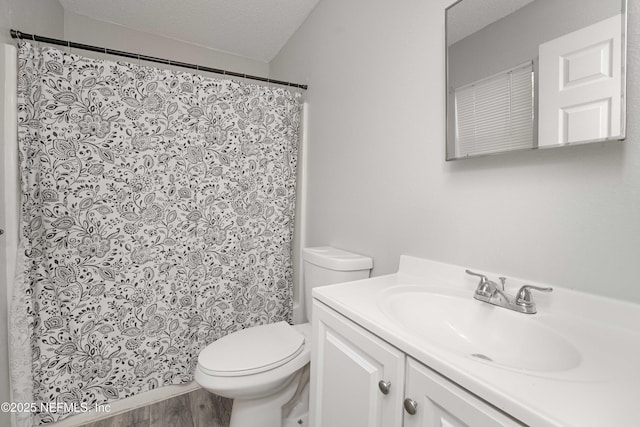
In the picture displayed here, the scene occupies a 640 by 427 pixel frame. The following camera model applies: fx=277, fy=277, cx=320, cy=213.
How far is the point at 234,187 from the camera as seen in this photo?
1726 millimetres

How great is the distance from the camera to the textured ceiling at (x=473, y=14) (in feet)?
2.77

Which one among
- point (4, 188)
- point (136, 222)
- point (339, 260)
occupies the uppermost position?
point (4, 188)

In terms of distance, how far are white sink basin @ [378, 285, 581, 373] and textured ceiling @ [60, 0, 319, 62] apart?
6.26 feet

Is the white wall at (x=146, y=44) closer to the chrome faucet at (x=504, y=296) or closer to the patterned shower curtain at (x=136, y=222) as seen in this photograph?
the patterned shower curtain at (x=136, y=222)

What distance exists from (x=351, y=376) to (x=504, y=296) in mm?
475

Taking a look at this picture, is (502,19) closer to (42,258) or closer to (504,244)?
(504,244)

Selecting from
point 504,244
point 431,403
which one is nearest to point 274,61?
point 504,244

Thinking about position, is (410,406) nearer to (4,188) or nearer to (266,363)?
(266,363)

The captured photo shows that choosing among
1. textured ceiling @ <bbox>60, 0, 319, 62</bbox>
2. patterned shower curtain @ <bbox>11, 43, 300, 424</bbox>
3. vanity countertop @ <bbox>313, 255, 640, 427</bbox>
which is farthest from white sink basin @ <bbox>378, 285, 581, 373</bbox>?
textured ceiling @ <bbox>60, 0, 319, 62</bbox>

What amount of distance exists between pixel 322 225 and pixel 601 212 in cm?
129

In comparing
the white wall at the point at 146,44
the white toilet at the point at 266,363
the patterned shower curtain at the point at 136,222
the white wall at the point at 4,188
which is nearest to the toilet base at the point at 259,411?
the white toilet at the point at 266,363

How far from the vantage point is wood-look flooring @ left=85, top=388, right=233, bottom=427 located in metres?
1.43

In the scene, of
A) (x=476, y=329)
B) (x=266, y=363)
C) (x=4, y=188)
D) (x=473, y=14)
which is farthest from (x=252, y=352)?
(x=473, y=14)

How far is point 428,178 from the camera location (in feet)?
3.47
